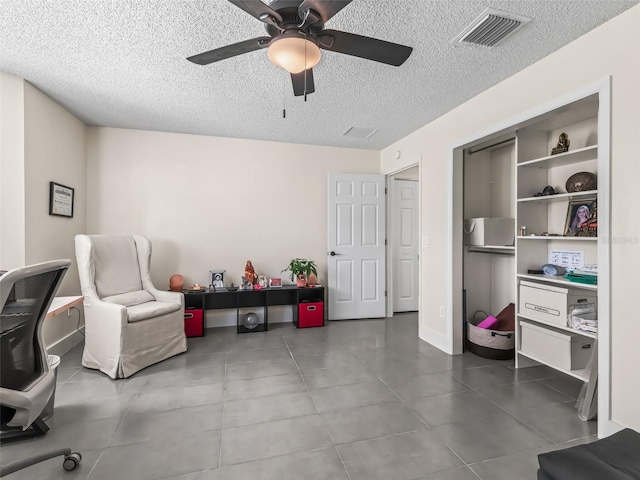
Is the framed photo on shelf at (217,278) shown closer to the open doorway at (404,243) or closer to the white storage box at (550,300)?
the open doorway at (404,243)

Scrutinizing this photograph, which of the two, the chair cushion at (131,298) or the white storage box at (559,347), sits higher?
the chair cushion at (131,298)

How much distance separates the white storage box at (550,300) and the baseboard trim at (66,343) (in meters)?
4.31

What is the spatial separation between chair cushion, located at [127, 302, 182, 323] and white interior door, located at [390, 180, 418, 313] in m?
3.17

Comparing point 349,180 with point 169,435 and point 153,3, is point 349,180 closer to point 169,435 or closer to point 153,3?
point 153,3

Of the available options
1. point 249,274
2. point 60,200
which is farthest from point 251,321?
point 60,200

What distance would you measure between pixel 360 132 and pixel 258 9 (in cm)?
272

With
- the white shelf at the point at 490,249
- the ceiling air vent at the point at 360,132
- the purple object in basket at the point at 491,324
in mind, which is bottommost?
the purple object in basket at the point at 491,324

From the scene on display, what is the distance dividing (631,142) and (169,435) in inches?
123

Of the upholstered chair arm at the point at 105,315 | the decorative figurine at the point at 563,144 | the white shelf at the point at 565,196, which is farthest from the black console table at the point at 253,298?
the decorative figurine at the point at 563,144

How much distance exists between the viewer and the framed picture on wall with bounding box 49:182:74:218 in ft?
9.93

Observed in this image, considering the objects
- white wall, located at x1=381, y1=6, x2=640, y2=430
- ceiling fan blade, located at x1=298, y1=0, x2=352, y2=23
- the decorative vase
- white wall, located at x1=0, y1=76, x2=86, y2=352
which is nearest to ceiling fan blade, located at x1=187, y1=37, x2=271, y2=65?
ceiling fan blade, located at x1=298, y1=0, x2=352, y2=23

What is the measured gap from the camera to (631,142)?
1.74 meters

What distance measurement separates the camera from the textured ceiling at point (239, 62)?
5.86 ft

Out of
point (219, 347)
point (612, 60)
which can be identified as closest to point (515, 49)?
point (612, 60)
